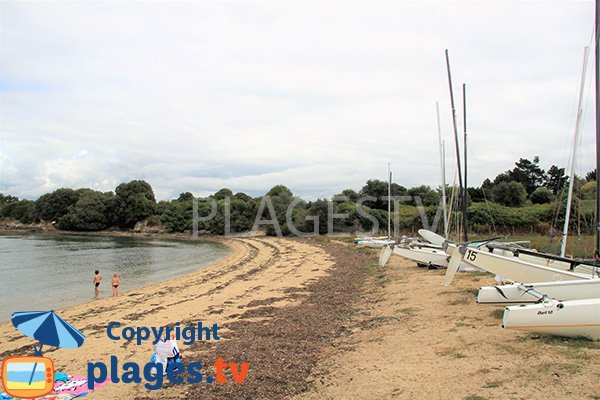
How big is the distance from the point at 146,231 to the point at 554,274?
95.7 metres

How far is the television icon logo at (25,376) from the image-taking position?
630 cm

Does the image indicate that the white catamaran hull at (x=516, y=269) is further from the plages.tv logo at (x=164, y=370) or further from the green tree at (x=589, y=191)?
the green tree at (x=589, y=191)

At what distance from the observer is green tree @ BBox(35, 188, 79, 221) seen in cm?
10864

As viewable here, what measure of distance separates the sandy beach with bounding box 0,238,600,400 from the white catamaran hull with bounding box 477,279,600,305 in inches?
20.2

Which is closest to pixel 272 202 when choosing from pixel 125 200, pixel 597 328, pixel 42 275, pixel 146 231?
pixel 146 231

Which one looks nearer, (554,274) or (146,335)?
(554,274)

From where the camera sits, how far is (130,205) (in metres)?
99.6

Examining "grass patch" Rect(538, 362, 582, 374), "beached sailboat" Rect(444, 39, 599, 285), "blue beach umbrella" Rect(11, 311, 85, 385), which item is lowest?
"grass patch" Rect(538, 362, 582, 374)

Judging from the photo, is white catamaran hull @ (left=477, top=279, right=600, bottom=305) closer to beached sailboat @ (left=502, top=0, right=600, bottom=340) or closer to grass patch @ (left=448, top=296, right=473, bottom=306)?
beached sailboat @ (left=502, top=0, right=600, bottom=340)

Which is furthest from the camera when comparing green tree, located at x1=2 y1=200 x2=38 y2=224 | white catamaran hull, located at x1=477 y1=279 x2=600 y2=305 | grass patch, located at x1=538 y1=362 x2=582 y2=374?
green tree, located at x1=2 y1=200 x2=38 y2=224

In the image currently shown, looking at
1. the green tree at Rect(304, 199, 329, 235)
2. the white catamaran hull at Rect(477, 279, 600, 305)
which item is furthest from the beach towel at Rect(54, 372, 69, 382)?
the green tree at Rect(304, 199, 329, 235)

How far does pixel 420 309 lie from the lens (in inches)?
490

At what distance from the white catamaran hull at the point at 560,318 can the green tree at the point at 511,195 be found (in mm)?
52084

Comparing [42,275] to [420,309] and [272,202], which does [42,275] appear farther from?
[272,202]
